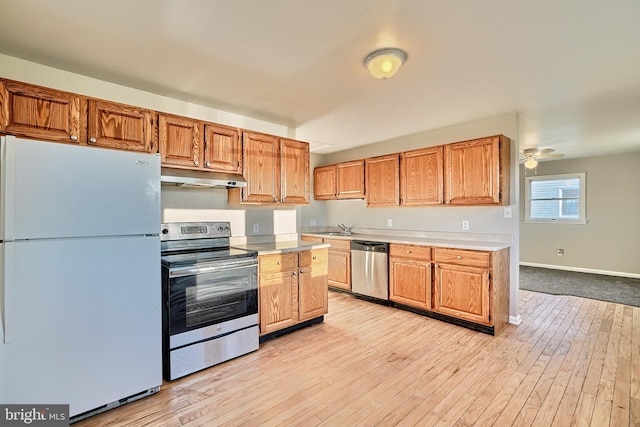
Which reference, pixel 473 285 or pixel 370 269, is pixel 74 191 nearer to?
pixel 370 269

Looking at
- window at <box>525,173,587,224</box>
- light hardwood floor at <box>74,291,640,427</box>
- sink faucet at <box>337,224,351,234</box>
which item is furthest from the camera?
window at <box>525,173,587,224</box>

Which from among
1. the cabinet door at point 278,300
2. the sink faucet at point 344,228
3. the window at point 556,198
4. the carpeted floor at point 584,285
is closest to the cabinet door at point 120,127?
the cabinet door at point 278,300

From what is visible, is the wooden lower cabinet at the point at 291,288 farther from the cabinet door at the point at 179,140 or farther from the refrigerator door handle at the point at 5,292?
the refrigerator door handle at the point at 5,292

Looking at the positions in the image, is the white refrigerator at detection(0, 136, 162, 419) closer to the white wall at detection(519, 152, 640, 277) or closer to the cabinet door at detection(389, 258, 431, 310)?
the cabinet door at detection(389, 258, 431, 310)

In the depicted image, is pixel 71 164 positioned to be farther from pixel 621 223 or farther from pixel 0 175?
pixel 621 223

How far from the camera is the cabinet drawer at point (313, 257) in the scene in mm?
3326

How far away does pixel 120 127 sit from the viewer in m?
2.48

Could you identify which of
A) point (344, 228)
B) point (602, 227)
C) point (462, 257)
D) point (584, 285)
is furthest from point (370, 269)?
point (602, 227)

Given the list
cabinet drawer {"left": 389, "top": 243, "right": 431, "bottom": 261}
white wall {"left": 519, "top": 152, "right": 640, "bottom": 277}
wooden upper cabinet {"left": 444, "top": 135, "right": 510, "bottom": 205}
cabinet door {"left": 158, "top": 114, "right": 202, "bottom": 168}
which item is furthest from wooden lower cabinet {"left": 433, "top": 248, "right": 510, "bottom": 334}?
white wall {"left": 519, "top": 152, "right": 640, "bottom": 277}

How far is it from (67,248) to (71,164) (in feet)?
1.69

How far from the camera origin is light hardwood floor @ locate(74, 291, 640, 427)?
1949mm

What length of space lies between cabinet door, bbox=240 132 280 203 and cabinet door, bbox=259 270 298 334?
872 millimetres

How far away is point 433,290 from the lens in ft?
12.0

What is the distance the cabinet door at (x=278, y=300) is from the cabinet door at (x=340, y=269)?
1544 mm
